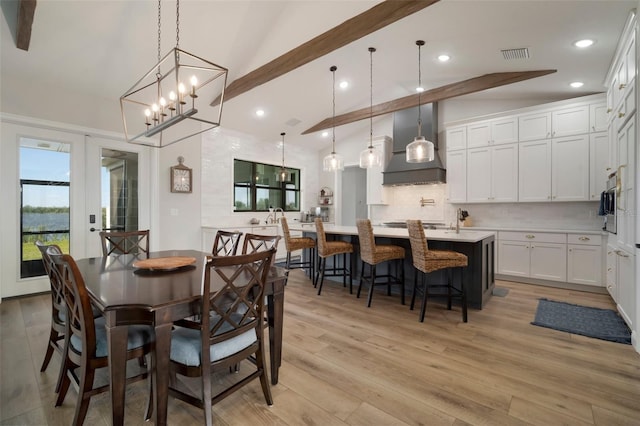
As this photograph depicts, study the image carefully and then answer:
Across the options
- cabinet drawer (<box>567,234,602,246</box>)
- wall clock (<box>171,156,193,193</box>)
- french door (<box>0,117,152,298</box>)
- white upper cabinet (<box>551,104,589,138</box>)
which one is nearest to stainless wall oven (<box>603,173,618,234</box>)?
cabinet drawer (<box>567,234,602,246</box>)

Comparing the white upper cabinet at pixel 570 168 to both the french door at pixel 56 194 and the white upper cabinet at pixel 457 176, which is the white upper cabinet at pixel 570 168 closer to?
the white upper cabinet at pixel 457 176

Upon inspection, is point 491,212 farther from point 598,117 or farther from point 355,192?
point 355,192

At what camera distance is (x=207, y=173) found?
221 inches

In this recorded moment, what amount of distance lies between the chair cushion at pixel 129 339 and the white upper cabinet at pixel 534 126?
18.0 feet

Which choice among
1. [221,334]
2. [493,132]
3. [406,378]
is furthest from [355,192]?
[221,334]

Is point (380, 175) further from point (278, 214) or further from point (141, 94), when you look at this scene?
point (141, 94)

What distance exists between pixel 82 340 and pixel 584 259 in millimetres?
5464

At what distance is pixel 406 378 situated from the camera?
201cm

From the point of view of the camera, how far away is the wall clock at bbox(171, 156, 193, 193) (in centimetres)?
498

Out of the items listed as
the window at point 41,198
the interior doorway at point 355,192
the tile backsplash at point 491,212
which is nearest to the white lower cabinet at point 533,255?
the tile backsplash at point 491,212

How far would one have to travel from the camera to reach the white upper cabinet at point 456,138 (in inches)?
208

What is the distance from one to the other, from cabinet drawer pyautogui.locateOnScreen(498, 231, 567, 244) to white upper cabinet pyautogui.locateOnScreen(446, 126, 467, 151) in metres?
1.68

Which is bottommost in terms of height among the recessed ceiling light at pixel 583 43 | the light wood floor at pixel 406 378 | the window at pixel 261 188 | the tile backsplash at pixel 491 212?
the light wood floor at pixel 406 378

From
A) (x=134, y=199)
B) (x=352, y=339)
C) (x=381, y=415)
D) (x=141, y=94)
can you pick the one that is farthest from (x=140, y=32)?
(x=381, y=415)
